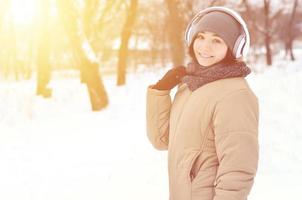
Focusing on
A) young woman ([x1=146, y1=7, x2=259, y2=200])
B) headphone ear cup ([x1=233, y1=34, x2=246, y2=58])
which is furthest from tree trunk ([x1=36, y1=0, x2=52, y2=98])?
headphone ear cup ([x1=233, y1=34, x2=246, y2=58])

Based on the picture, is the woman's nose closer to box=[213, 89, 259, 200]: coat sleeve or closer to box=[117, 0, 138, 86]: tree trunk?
box=[213, 89, 259, 200]: coat sleeve

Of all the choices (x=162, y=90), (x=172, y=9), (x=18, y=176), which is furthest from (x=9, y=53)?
(x=162, y=90)

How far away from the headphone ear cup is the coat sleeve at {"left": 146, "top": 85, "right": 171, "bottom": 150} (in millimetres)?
438

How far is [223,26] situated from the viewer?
7.82 feet

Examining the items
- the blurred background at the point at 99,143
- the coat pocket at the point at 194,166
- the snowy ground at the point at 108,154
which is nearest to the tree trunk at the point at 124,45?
the blurred background at the point at 99,143

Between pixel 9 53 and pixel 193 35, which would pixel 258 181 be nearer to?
pixel 193 35

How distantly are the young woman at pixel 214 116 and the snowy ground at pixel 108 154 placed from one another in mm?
3110

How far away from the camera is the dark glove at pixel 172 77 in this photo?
258 cm

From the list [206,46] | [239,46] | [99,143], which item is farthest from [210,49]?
[99,143]

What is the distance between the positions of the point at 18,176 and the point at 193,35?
4.84 m

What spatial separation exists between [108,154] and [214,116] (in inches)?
218

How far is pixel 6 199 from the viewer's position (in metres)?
5.73

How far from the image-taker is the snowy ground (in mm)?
5863

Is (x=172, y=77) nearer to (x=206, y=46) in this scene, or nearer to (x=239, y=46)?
(x=206, y=46)
